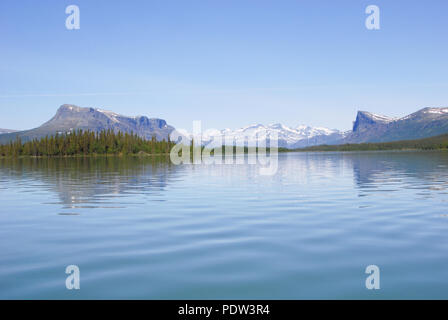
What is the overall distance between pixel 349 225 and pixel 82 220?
15.8 m

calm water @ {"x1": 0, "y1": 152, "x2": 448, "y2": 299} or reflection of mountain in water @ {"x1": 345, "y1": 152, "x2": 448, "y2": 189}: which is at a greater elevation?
reflection of mountain in water @ {"x1": 345, "y1": 152, "x2": 448, "y2": 189}

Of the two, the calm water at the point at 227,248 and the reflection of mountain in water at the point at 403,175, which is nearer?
the calm water at the point at 227,248

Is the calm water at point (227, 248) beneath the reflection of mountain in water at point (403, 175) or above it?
beneath

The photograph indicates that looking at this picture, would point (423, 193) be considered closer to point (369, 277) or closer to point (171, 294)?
point (369, 277)

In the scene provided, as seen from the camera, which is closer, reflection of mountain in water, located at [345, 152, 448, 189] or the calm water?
the calm water

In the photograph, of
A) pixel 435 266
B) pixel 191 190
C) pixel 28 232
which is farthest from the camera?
pixel 191 190

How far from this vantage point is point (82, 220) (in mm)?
24578

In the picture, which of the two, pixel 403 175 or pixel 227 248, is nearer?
pixel 227 248

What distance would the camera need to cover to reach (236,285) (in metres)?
12.4

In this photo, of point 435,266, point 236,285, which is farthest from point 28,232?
point 435,266

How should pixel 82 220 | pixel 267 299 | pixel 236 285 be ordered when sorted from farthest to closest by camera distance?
pixel 82 220 → pixel 236 285 → pixel 267 299
